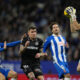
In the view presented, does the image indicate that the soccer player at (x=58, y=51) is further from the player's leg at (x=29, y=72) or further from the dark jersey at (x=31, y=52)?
the player's leg at (x=29, y=72)

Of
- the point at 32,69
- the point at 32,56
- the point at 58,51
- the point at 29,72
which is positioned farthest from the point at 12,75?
the point at 58,51

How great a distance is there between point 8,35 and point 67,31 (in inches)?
153

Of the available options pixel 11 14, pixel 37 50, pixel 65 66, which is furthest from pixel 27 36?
pixel 11 14

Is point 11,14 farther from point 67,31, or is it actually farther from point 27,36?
point 27,36

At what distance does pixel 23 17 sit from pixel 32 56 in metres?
8.61

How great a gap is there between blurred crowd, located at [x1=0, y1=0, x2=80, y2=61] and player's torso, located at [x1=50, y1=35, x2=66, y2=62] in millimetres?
6020

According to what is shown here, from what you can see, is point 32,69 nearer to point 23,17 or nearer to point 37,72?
point 37,72

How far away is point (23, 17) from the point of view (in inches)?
681

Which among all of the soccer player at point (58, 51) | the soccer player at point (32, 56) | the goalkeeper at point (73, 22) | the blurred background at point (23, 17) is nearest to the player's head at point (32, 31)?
the soccer player at point (32, 56)

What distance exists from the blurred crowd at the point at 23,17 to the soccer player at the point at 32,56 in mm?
6141

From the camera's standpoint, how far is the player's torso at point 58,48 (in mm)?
8939

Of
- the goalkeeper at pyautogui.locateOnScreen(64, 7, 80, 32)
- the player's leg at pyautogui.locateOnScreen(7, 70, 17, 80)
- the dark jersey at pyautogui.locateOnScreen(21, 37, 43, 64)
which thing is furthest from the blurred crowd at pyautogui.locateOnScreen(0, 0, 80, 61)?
the goalkeeper at pyautogui.locateOnScreen(64, 7, 80, 32)

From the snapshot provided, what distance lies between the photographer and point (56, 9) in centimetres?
1661

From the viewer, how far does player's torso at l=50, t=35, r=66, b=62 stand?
8939 millimetres
